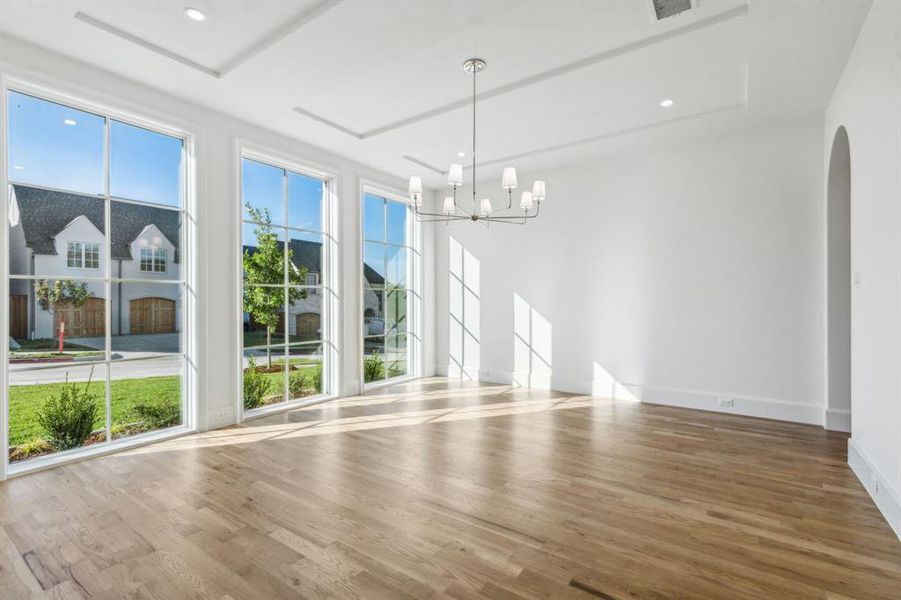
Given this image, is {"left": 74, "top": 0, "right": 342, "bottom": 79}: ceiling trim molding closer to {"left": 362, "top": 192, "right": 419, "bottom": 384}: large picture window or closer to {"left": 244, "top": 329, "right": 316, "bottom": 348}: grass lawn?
{"left": 244, "top": 329, "right": 316, "bottom": 348}: grass lawn

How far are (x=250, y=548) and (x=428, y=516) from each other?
3.33 feet

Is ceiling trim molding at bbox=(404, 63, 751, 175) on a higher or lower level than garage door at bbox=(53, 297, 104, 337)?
higher

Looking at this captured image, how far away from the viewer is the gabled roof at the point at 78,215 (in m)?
3.54

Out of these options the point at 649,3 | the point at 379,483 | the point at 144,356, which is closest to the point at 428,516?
the point at 379,483

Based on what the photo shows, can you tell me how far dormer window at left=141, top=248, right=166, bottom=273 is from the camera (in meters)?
4.26

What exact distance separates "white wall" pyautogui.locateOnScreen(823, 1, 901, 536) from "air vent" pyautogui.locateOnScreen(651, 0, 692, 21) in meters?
1.07

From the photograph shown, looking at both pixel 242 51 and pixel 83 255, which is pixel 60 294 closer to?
pixel 83 255

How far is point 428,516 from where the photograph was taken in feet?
9.09

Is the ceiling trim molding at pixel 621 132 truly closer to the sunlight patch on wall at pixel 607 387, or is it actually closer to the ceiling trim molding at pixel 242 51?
the ceiling trim molding at pixel 242 51

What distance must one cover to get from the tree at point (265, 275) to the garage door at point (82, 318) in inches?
55.0

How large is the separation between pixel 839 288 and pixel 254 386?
634 cm

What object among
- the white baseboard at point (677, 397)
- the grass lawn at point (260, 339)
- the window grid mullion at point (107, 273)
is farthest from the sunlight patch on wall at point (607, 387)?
the window grid mullion at point (107, 273)

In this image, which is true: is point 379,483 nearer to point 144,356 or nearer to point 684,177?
point 144,356

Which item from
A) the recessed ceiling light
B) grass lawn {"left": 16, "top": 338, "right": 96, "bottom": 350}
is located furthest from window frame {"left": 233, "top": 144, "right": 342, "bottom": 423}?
the recessed ceiling light
